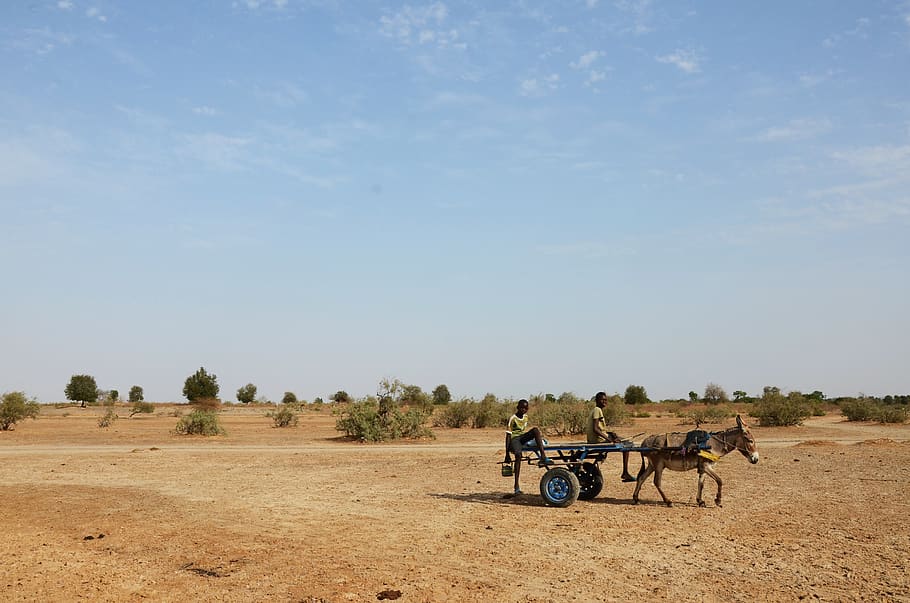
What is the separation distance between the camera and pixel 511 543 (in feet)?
36.9

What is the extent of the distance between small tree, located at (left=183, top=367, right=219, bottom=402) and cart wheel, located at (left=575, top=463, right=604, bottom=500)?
84919mm

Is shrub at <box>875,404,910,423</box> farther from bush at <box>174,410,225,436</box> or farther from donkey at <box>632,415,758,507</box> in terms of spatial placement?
donkey at <box>632,415,758,507</box>

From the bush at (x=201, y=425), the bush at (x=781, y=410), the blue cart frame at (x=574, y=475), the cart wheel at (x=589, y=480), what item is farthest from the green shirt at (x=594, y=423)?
the bush at (x=781, y=410)

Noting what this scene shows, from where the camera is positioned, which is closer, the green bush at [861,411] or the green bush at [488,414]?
the green bush at [488,414]

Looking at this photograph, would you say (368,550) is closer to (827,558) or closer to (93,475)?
(827,558)

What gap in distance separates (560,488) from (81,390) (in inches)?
4641

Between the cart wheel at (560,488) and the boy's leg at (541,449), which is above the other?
the boy's leg at (541,449)

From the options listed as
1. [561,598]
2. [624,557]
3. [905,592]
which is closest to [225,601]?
[561,598]

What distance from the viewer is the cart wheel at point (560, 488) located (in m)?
14.3

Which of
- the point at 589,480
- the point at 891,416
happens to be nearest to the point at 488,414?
the point at 891,416

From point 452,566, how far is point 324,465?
15169mm

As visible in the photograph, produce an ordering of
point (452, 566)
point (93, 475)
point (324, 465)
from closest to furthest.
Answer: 1. point (452, 566)
2. point (93, 475)
3. point (324, 465)

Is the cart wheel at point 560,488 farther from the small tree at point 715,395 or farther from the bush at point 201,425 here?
the small tree at point 715,395

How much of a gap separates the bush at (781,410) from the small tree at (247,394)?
3764 inches
